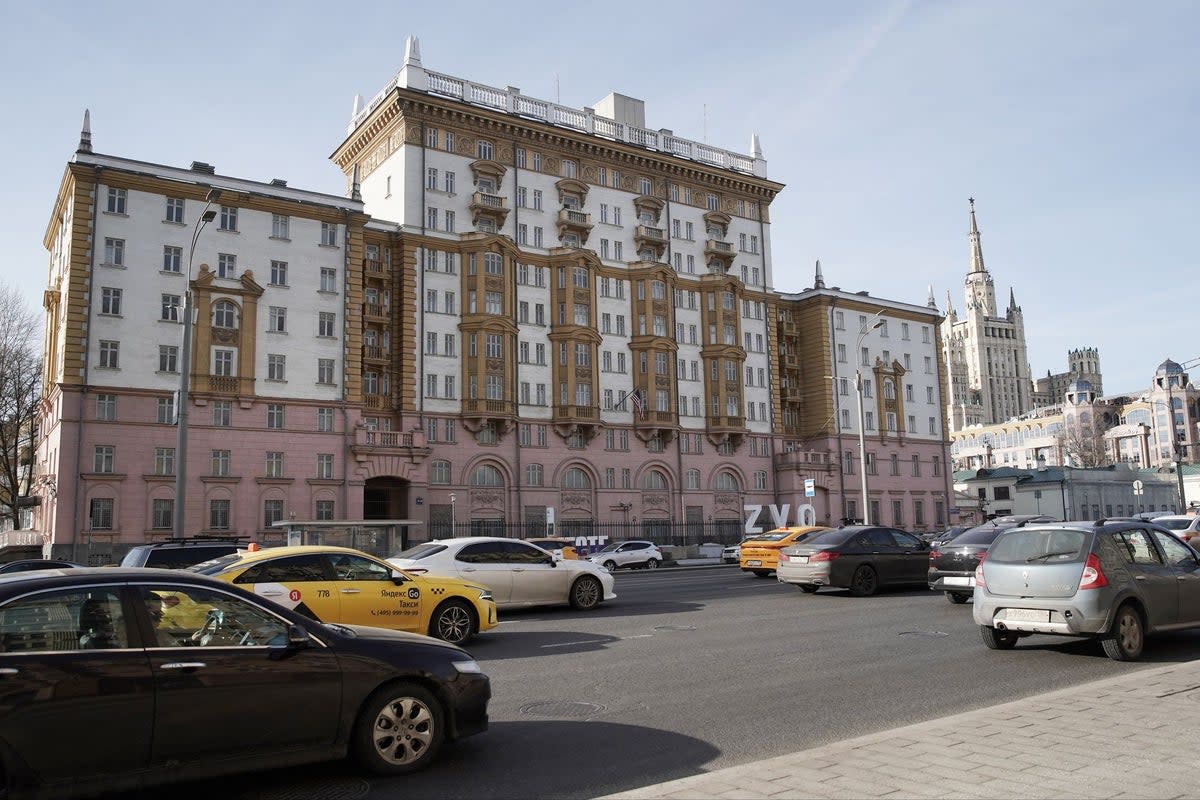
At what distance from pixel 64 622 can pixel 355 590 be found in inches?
269

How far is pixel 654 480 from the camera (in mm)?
60188

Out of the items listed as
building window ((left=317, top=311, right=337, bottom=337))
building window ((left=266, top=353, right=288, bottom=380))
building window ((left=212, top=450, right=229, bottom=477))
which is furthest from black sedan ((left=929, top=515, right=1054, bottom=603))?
building window ((left=317, top=311, right=337, bottom=337))

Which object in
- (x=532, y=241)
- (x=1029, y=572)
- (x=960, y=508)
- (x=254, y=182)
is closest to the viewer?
(x=1029, y=572)

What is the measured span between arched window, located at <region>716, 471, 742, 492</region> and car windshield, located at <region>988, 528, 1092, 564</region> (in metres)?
51.5

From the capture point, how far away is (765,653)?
11961 millimetres

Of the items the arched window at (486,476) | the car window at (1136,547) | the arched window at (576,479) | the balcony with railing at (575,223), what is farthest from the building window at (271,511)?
the car window at (1136,547)

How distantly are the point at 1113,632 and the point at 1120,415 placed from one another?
163611 millimetres

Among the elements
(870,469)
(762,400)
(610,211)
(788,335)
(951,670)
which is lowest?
(951,670)

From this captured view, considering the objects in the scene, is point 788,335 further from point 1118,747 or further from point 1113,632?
point 1118,747

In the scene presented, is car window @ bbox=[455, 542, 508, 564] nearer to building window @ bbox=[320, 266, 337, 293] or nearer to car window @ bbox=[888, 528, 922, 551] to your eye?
car window @ bbox=[888, 528, 922, 551]

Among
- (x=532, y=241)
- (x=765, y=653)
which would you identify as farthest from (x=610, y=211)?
(x=765, y=653)

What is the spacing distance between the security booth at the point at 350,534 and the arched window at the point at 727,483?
108 ft

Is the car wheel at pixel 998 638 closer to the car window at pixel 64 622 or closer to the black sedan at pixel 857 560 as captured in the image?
the black sedan at pixel 857 560

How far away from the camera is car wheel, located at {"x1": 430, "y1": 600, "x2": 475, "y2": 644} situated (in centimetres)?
1289
